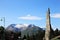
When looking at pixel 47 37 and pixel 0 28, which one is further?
pixel 0 28

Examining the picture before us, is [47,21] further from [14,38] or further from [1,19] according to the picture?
[14,38]

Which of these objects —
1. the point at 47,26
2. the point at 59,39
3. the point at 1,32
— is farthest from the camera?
the point at 1,32

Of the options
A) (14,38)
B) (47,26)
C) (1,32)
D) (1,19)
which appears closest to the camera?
(47,26)

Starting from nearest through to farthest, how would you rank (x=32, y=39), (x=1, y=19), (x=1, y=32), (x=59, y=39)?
(x=59, y=39)
(x=1, y=19)
(x=1, y=32)
(x=32, y=39)

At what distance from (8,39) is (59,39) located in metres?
50.0

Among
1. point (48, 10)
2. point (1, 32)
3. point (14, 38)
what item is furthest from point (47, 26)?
point (14, 38)

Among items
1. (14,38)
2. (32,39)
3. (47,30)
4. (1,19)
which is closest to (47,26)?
(47,30)

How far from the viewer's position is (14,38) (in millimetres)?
98688

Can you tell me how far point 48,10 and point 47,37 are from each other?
3.00 meters

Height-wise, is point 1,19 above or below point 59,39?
above

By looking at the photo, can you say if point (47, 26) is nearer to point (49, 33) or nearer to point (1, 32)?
point (49, 33)

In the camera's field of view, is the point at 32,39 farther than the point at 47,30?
Yes

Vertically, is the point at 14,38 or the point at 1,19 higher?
the point at 1,19

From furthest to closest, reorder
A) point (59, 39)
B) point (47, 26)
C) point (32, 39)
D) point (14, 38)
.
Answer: point (14, 38), point (32, 39), point (59, 39), point (47, 26)
